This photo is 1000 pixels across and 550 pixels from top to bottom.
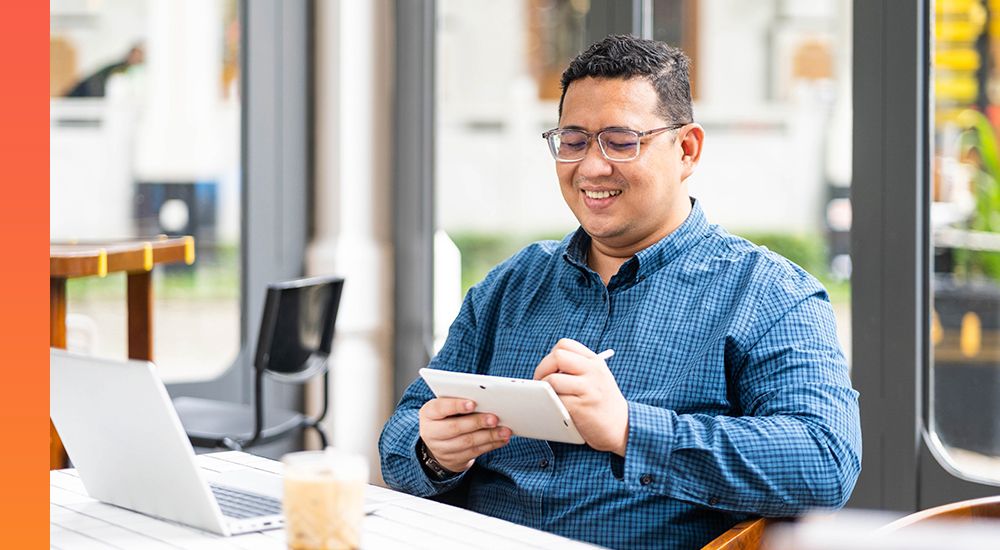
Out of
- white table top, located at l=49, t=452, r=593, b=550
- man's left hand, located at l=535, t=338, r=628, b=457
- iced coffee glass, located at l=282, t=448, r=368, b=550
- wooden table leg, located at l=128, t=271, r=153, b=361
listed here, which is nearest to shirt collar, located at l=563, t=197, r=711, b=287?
man's left hand, located at l=535, t=338, r=628, b=457

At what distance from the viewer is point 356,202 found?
385 cm

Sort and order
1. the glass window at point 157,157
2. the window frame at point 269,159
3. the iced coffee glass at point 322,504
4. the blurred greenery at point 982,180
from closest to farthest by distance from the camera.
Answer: the iced coffee glass at point 322,504 → the blurred greenery at point 982,180 → the glass window at point 157,157 → the window frame at point 269,159

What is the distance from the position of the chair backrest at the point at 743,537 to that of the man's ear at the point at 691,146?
649mm

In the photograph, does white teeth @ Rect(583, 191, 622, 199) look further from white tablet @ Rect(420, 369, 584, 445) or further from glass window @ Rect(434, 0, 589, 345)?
glass window @ Rect(434, 0, 589, 345)

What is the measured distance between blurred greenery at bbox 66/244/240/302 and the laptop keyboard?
7.76 ft

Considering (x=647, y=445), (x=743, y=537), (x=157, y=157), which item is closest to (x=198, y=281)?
(x=157, y=157)

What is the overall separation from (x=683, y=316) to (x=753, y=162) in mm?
2033

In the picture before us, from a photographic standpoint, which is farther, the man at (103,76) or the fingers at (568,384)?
the man at (103,76)

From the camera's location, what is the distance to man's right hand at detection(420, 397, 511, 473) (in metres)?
1.56

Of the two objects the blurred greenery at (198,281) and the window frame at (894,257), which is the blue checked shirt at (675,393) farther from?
the blurred greenery at (198,281)

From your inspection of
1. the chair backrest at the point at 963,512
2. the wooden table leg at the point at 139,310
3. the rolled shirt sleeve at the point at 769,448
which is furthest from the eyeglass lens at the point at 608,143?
the wooden table leg at the point at 139,310

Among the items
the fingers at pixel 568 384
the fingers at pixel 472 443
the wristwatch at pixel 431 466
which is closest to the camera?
the fingers at pixel 568 384

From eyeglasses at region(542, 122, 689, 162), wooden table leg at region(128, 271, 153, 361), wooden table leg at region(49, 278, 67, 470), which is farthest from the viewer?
wooden table leg at region(128, 271, 153, 361)

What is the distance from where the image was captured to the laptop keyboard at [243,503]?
1356mm
